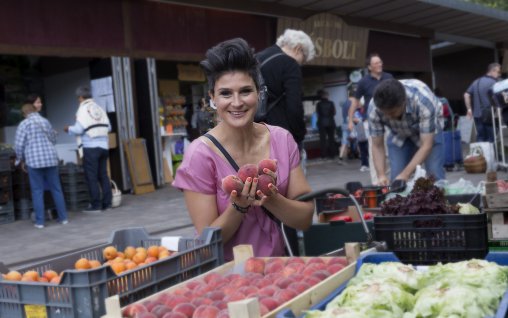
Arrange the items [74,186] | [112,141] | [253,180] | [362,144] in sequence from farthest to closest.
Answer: [362,144]
[112,141]
[74,186]
[253,180]

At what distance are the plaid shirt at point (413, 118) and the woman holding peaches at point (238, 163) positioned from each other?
7.82 ft

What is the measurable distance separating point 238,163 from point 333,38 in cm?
1358

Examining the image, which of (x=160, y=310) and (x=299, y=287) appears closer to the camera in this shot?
(x=160, y=310)

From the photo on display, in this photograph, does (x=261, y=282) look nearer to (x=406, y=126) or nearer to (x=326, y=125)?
(x=406, y=126)

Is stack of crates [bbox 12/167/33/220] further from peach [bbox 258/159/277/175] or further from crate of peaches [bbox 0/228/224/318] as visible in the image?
peach [bbox 258/159/277/175]

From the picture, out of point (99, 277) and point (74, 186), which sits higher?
point (99, 277)

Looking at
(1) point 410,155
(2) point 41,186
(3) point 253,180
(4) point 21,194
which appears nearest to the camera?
(3) point 253,180

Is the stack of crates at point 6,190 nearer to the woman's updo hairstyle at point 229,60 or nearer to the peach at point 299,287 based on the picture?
the woman's updo hairstyle at point 229,60

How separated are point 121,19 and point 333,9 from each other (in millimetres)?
6224

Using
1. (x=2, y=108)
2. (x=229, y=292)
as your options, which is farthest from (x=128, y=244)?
(x=2, y=108)

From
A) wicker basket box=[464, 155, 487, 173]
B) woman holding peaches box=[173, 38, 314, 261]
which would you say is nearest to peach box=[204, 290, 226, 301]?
woman holding peaches box=[173, 38, 314, 261]

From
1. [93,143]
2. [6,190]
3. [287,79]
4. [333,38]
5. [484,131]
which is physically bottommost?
[6,190]

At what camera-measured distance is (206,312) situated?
1.88 meters

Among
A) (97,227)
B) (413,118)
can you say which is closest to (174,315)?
(413,118)
